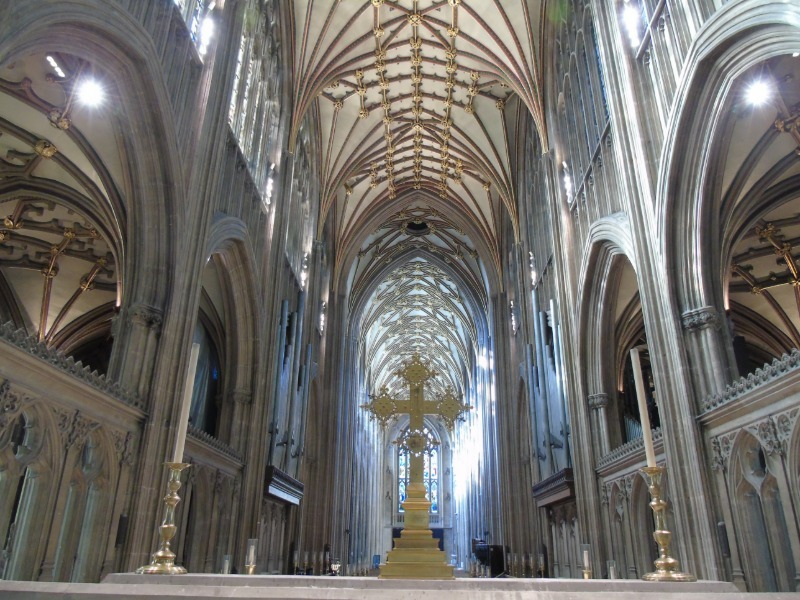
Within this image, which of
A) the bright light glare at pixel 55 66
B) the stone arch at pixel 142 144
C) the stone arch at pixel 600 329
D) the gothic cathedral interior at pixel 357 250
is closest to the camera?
the gothic cathedral interior at pixel 357 250

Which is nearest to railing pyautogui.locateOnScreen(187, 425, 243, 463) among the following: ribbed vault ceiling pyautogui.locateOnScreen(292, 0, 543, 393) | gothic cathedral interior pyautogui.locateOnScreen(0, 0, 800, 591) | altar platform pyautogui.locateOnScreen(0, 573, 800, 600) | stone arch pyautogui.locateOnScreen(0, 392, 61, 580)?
gothic cathedral interior pyautogui.locateOnScreen(0, 0, 800, 591)

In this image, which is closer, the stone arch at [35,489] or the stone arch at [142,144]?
the stone arch at [35,489]

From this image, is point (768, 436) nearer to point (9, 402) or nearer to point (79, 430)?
point (79, 430)

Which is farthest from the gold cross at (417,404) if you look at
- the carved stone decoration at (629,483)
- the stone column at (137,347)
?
the carved stone decoration at (629,483)

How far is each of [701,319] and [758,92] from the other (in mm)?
3403

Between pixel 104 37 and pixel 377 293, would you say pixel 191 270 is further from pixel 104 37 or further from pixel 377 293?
pixel 377 293

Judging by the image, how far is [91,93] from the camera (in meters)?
9.33

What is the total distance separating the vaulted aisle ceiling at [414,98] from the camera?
18.0m

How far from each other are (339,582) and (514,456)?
811 inches

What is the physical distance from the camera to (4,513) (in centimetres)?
651

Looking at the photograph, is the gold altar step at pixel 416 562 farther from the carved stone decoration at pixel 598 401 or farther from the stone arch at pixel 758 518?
the carved stone decoration at pixel 598 401

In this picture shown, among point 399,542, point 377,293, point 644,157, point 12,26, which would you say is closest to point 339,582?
point 399,542

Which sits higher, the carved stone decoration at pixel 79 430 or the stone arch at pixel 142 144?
the stone arch at pixel 142 144

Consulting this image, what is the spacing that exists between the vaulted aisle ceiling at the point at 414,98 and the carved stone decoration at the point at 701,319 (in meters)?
10.3
